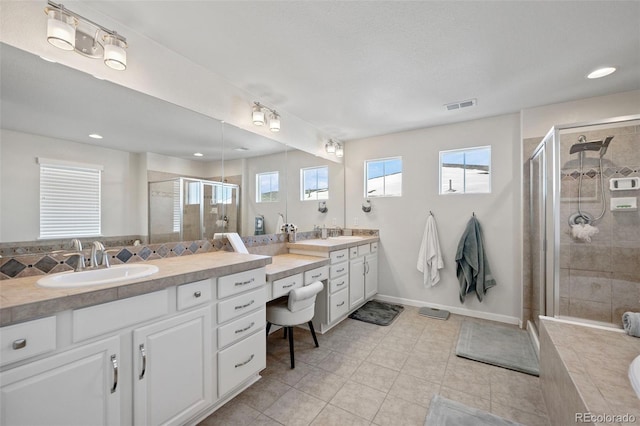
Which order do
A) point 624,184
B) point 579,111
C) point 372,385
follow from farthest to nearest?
1. point 579,111
2. point 624,184
3. point 372,385

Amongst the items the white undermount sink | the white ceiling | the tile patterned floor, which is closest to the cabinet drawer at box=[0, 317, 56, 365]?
the white undermount sink

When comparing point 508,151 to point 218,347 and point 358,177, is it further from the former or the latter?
point 218,347

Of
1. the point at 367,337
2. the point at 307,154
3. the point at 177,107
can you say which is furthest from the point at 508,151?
the point at 177,107

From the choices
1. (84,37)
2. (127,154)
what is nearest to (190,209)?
(127,154)

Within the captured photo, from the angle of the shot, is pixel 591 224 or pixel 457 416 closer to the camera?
pixel 457 416

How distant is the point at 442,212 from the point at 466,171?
1.97 feet

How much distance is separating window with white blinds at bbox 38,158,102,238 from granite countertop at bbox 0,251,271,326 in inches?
11.4

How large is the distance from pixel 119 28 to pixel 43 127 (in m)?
0.75

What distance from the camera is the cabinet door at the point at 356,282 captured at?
3160 mm

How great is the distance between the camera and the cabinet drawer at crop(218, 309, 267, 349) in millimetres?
1637

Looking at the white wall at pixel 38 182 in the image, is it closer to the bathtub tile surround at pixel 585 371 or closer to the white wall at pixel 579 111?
the bathtub tile surround at pixel 585 371

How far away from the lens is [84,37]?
146 centimetres

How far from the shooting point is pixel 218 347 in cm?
161

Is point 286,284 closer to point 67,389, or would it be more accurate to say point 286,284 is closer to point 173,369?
point 173,369
